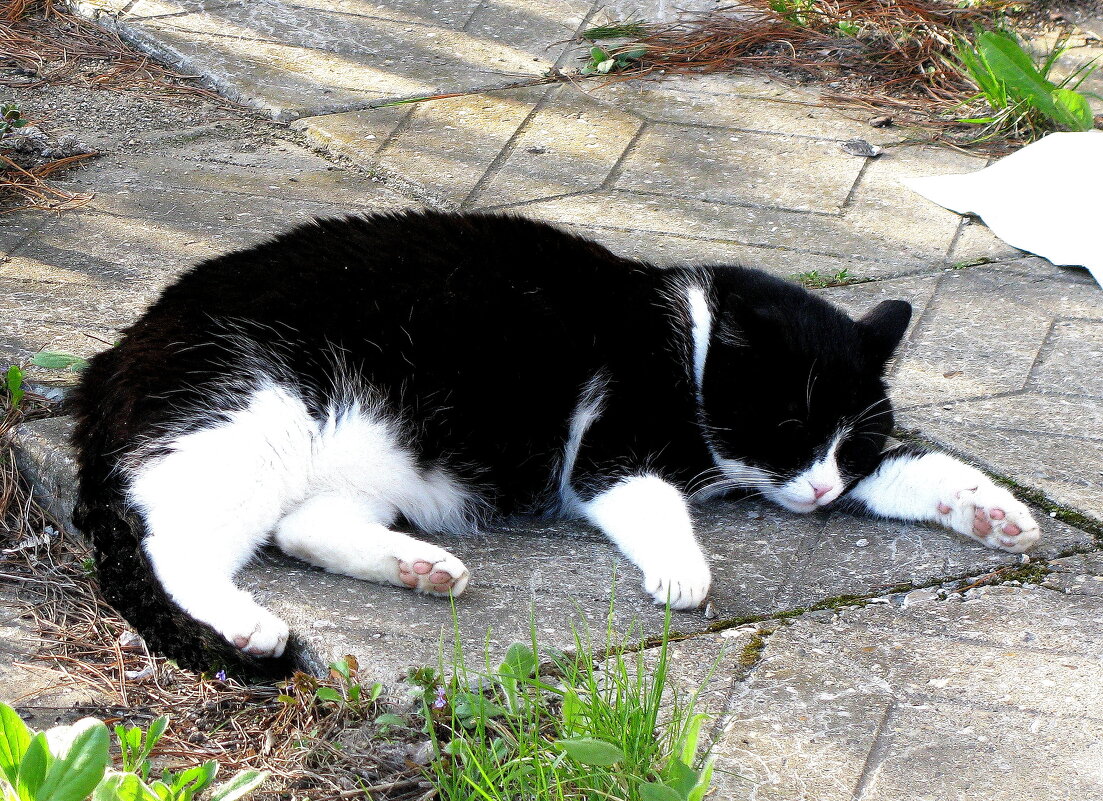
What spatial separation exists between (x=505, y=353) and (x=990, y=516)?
1042 millimetres

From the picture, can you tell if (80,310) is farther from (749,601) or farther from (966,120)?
(966,120)

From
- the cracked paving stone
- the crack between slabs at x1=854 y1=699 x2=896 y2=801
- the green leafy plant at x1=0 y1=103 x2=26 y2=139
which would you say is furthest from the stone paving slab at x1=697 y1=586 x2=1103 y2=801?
the green leafy plant at x1=0 y1=103 x2=26 y2=139

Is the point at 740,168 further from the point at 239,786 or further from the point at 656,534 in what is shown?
the point at 239,786

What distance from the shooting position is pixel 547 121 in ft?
14.4

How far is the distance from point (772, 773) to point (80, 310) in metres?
2.21

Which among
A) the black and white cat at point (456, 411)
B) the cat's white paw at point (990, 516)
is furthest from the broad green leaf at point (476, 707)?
the cat's white paw at point (990, 516)

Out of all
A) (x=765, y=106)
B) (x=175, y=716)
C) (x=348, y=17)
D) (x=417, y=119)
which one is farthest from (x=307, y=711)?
(x=348, y=17)

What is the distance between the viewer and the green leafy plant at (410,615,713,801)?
1508mm

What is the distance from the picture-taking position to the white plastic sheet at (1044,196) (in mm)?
3576

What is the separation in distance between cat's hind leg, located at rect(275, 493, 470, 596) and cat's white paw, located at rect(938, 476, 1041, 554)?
100 centimetres

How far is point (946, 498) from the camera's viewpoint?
238cm

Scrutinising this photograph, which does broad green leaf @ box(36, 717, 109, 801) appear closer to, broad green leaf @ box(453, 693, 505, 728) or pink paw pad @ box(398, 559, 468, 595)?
broad green leaf @ box(453, 693, 505, 728)

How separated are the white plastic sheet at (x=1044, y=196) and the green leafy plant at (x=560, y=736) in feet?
7.85

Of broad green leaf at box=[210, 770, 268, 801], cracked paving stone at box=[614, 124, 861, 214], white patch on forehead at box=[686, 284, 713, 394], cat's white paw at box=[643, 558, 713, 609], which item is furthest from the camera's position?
cracked paving stone at box=[614, 124, 861, 214]
